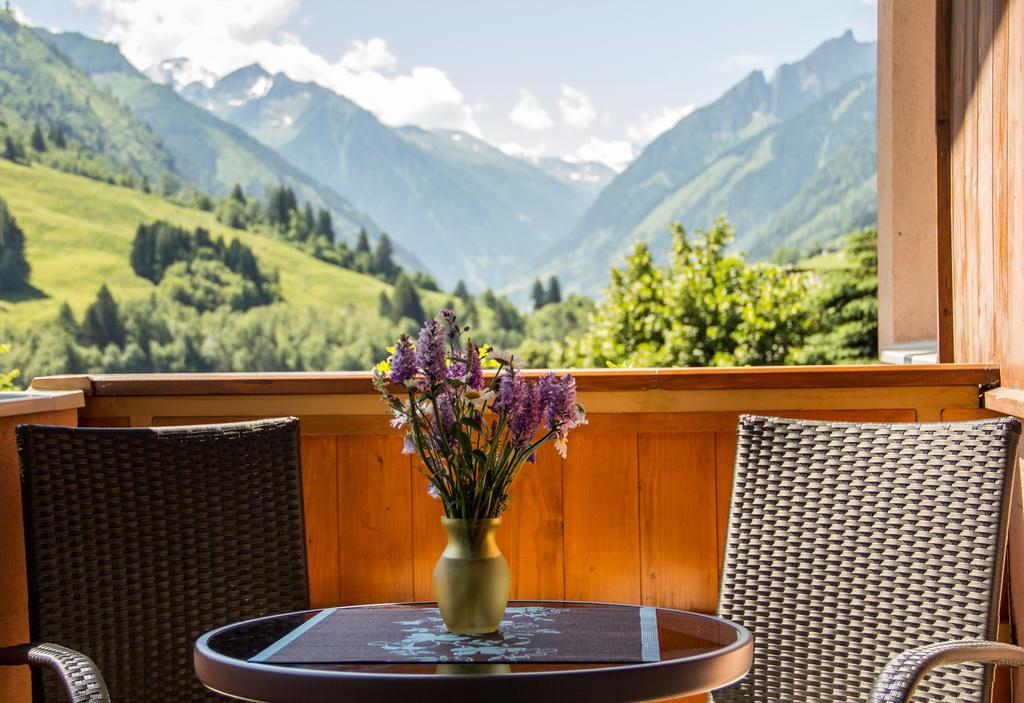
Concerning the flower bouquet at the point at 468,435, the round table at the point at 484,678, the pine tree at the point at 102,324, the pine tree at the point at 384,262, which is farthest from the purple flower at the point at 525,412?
the pine tree at the point at 384,262

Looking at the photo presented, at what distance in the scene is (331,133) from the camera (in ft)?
244

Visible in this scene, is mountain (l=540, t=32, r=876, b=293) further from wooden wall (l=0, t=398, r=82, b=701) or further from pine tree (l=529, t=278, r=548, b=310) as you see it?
wooden wall (l=0, t=398, r=82, b=701)

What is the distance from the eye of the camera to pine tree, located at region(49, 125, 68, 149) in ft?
163

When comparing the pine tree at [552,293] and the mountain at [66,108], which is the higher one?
the mountain at [66,108]

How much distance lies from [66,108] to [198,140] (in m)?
8.56

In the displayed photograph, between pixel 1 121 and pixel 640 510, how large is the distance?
5377 cm

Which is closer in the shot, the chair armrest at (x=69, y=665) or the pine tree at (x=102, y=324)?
the chair armrest at (x=69, y=665)

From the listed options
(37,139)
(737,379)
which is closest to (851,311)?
(737,379)

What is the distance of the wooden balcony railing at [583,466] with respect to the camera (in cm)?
194

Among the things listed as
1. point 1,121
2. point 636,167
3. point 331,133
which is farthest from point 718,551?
point 331,133

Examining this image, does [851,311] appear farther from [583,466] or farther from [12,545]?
[12,545]

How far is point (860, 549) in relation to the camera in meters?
Answer: 1.56

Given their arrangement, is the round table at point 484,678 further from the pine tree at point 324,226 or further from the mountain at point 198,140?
the mountain at point 198,140

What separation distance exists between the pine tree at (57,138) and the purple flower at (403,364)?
53.6 m
